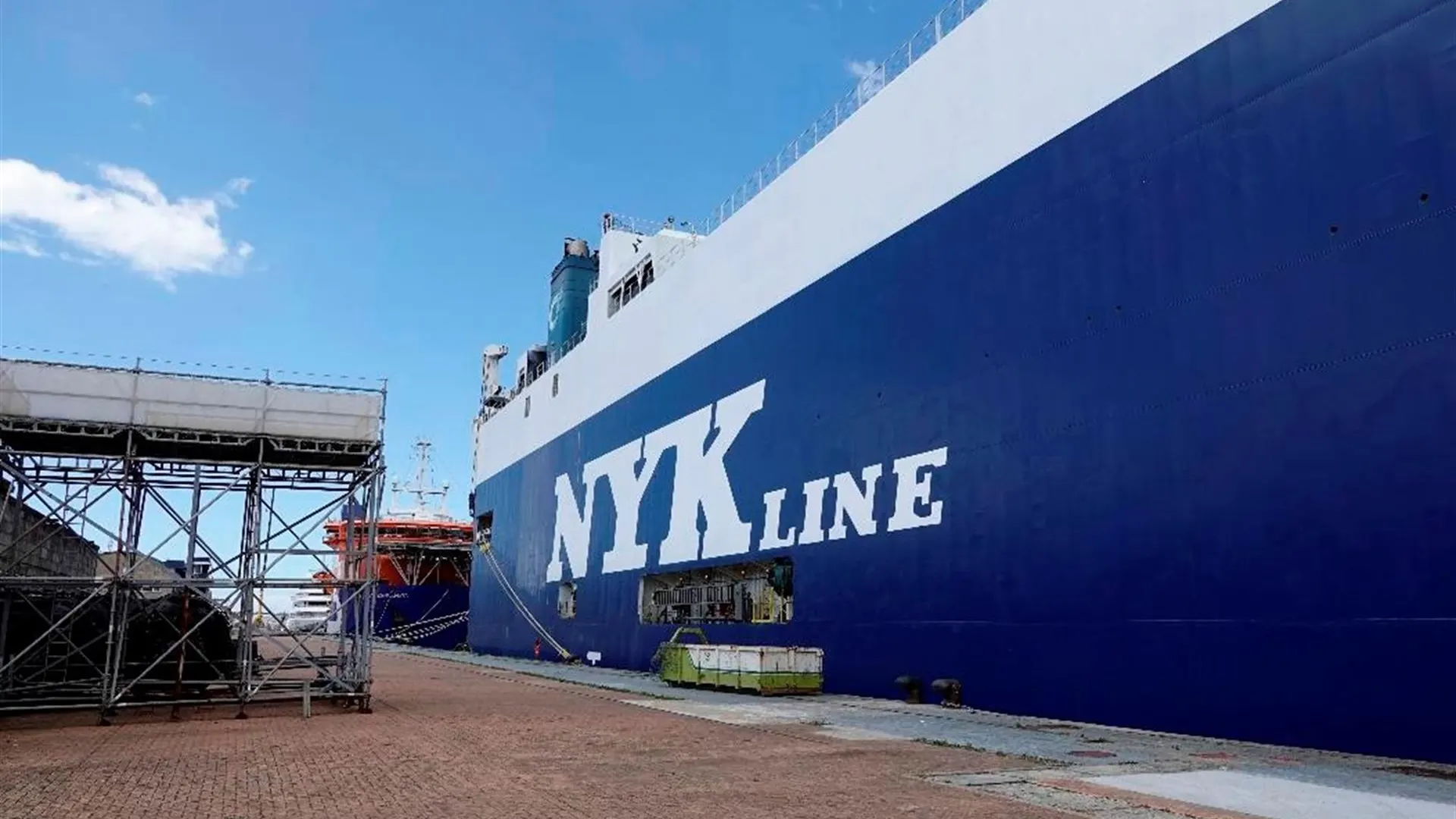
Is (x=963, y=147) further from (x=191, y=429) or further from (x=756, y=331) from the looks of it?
(x=191, y=429)

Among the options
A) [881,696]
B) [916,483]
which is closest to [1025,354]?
[916,483]

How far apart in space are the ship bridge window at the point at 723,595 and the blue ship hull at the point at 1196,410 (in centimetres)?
197

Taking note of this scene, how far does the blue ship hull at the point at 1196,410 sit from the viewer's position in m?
9.70

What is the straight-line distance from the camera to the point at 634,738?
1241 cm

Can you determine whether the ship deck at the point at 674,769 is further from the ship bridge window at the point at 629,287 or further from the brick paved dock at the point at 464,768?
the ship bridge window at the point at 629,287

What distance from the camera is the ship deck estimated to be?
25.6 feet

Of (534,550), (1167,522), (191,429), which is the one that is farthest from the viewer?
(534,550)

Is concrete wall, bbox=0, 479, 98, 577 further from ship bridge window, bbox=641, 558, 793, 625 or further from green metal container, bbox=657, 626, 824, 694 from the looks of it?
ship bridge window, bbox=641, 558, 793, 625

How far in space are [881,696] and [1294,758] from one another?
8239 millimetres

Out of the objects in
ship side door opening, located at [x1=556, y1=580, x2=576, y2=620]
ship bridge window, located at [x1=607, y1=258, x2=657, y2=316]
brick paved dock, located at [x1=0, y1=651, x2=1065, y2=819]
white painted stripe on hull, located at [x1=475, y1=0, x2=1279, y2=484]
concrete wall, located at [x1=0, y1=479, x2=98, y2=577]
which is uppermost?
ship bridge window, located at [x1=607, y1=258, x2=657, y2=316]

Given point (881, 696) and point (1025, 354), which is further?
point (881, 696)

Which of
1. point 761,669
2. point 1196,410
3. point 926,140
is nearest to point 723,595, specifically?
point 761,669

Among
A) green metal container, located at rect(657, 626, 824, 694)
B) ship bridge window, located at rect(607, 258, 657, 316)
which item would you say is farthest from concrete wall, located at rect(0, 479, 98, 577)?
ship bridge window, located at rect(607, 258, 657, 316)

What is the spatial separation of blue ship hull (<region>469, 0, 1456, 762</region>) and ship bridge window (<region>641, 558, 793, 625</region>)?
6.47 feet
